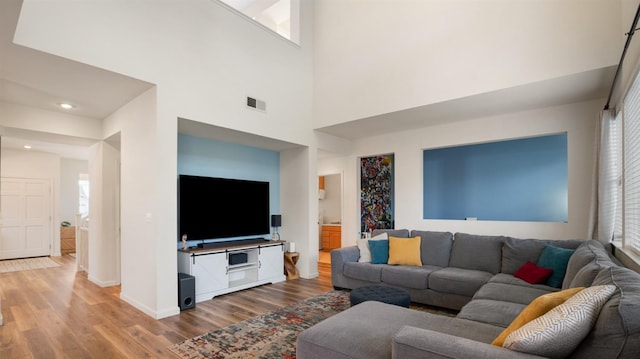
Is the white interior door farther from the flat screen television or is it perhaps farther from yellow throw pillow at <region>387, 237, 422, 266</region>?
yellow throw pillow at <region>387, 237, 422, 266</region>

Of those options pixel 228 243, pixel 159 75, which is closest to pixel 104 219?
pixel 228 243

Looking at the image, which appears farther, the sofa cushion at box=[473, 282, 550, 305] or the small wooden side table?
the small wooden side table

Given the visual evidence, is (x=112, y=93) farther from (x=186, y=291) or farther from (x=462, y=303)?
(x=462, y=303)

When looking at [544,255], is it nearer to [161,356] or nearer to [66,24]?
[161,356]

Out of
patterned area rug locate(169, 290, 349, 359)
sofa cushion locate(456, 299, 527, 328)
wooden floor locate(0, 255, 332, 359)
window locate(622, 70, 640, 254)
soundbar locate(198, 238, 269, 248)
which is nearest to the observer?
sofa cushion locate(456, 299, 527, 328)

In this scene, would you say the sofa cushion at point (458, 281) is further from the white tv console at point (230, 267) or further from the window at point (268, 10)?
the window at point (268, 10)

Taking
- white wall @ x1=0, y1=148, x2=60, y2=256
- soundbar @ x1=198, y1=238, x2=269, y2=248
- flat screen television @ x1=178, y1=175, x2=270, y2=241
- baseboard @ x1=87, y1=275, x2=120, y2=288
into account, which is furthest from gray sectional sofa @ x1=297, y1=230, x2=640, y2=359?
white wall @ x1=0, y1=148, x2=60, y2=256

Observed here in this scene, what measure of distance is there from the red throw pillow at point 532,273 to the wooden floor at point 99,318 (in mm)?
2547

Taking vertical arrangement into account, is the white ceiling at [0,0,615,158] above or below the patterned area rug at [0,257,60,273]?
above

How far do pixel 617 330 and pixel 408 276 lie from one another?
2898mm

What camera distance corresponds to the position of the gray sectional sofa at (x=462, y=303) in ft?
4.36

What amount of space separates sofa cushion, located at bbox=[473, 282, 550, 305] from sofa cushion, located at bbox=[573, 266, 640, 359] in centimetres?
160

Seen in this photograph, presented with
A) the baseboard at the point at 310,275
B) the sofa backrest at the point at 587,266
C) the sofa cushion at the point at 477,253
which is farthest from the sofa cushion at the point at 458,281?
the baseboard at the point at 310,275

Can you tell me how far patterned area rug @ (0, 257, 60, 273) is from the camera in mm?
6402
